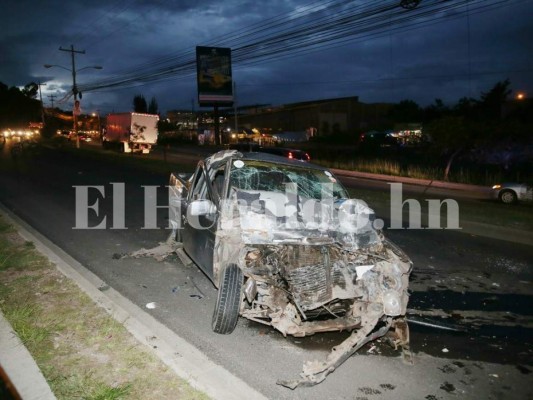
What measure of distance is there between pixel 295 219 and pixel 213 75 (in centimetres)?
3477

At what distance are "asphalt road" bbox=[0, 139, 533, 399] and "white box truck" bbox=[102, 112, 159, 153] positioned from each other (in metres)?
23.9

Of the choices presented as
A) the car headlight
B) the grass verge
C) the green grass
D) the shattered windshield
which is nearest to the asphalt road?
the car headlight

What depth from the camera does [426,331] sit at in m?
4.70

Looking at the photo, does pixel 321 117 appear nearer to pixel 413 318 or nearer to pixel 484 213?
pixel 484 213

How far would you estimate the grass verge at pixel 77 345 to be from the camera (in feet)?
10.6

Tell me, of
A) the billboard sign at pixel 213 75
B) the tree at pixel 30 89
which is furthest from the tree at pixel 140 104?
the billboard sign at pixel 213 75

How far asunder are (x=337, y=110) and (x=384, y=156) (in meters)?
20.4

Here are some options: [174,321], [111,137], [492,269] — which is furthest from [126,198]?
[111,137]

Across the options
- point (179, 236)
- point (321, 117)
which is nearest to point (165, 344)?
point (179, 236)

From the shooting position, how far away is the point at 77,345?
387 centimetres

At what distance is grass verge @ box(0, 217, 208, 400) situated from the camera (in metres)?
3.23

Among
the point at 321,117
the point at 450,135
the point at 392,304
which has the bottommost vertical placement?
the point at 392,304

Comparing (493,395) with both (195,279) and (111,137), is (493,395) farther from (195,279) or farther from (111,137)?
(111,137)

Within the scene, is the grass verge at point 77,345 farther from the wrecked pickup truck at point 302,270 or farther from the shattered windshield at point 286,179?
the shattered windshield at point 286,179
